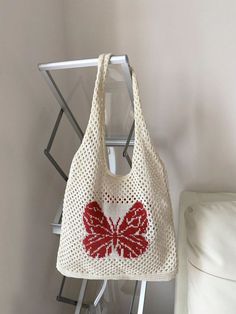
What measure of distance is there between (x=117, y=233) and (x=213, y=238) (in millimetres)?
261

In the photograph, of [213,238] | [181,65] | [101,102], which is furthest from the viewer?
[181,65]

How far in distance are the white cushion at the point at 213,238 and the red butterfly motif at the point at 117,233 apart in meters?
0.18

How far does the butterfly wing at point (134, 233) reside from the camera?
0.68m

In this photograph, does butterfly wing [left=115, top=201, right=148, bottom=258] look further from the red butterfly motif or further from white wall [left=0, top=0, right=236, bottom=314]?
white wall [left=0, top=0, right=236, bottom=314]

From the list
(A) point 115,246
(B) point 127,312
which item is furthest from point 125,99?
(B) point 127,312

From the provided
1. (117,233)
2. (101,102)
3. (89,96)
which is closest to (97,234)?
(117,233)

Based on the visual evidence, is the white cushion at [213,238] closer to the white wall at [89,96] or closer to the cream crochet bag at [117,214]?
the cream crochet bag at [117,214]

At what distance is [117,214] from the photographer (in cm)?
69

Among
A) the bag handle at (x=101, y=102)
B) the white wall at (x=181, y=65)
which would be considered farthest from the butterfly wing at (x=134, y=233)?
the white wall at (x=181, y=65)

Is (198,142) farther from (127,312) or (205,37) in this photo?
(127,312)

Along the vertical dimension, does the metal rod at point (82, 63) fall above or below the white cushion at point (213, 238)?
above

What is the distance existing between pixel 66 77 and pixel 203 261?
0.72 meters

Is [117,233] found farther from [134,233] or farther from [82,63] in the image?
[82,63]

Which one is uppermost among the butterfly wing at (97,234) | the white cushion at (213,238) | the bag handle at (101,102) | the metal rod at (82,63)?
the metal rod at (82,63)
